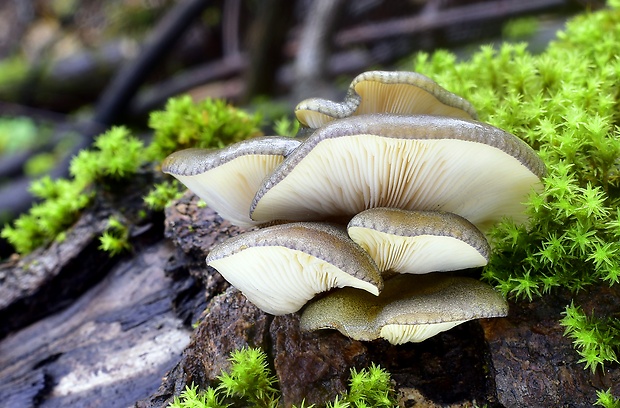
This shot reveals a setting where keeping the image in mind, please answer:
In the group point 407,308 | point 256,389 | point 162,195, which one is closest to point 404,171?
point 407,308

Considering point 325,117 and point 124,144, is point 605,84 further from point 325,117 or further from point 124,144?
point 124,144

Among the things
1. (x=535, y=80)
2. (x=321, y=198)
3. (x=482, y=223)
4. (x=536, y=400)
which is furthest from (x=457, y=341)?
(x=535, y=80)

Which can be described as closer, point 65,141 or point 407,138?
point 407,138

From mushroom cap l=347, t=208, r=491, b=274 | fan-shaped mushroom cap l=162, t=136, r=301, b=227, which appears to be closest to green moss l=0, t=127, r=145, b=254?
fan-shaped mushroom cap l=162, t=136, r=301, b=227

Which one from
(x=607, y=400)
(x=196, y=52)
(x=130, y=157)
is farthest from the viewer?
(x=196, y=52)

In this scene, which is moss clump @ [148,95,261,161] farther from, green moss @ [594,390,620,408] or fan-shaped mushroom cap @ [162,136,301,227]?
green moss @ [594,390,620,408]

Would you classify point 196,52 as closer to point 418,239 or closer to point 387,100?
point 387,100

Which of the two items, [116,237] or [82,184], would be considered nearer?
[116,237]
